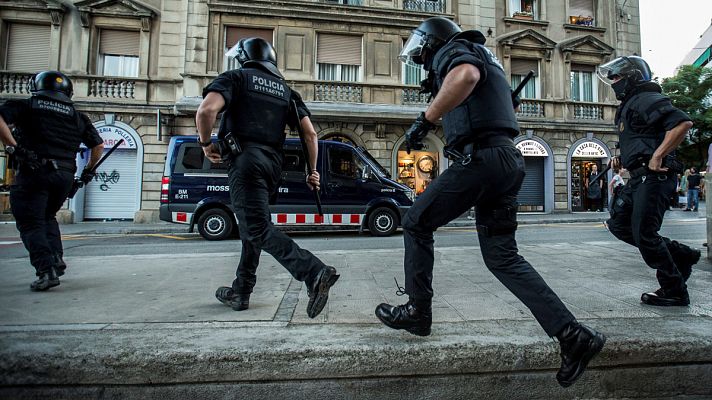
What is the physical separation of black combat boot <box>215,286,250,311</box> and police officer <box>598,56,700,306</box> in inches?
107

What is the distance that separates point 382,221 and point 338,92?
737cm

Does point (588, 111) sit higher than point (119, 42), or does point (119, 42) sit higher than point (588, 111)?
point (119, 42)

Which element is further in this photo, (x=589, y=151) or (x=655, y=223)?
(x=589, y=151)

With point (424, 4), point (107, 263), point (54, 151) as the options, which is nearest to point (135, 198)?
point (107, 263)

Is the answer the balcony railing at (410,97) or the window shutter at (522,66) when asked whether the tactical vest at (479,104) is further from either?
the window shutter at (522,66)

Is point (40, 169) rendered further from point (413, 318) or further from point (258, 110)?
point (413, 318)

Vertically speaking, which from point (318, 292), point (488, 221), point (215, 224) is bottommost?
point (318, 292)

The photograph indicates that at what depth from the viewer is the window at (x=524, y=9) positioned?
17.0 m

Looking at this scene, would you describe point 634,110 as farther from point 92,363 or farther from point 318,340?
point 92,363

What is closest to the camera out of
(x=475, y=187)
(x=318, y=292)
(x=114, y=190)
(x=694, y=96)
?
(x=475, y=187)

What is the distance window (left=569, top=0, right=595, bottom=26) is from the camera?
57.8 feet

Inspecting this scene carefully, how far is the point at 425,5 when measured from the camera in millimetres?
15875

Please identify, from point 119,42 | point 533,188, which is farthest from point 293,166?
point 533,188

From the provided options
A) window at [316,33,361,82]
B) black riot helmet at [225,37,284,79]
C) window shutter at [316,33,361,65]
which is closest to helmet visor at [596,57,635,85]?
black riot helmet at [225,37,284,79]
